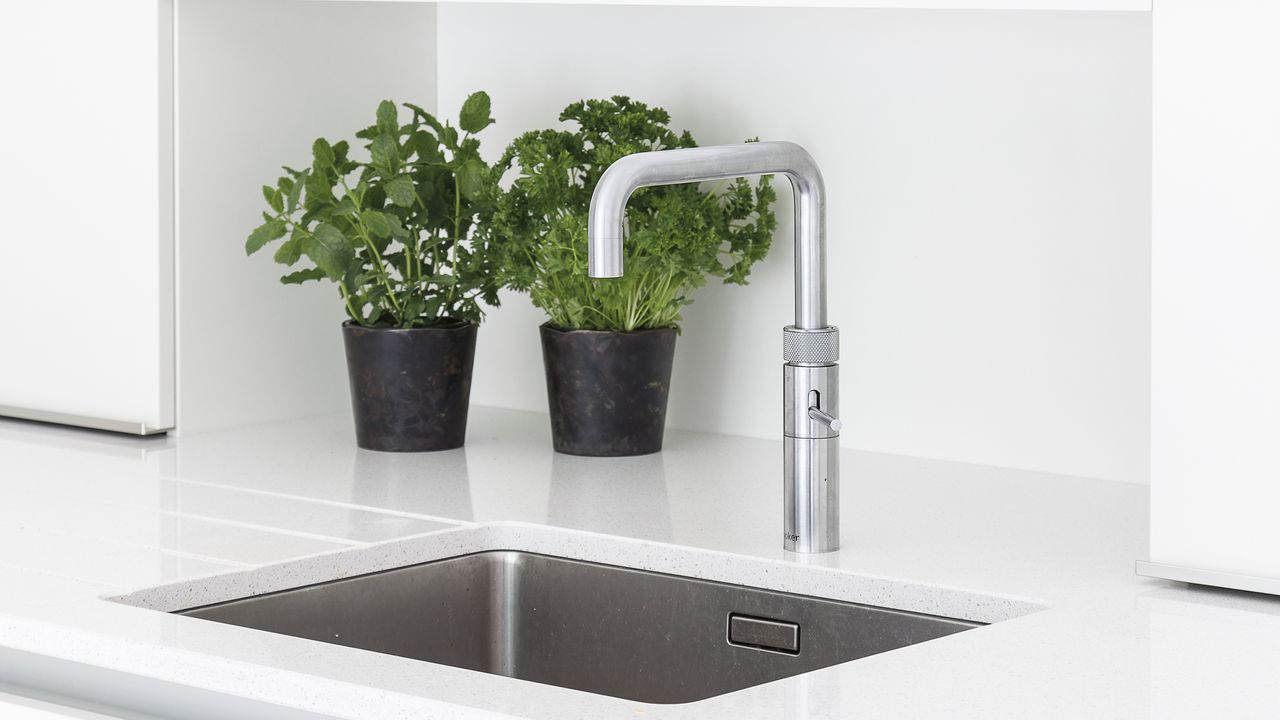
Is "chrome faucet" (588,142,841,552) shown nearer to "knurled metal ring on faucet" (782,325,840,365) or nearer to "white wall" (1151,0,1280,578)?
"knurled metal ring on faucet" (782,325,840,365)

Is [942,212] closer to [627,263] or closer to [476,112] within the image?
[627,263]

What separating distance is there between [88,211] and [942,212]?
91 cm

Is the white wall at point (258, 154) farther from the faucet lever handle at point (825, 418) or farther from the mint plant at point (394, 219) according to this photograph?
the faucet lever handle at point (825, 418)

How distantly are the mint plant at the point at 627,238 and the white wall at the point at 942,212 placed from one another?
108 millimetres

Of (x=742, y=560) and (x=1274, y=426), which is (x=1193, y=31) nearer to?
(x=1274, y=426)

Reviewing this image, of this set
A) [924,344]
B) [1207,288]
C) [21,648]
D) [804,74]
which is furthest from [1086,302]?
[21,648]

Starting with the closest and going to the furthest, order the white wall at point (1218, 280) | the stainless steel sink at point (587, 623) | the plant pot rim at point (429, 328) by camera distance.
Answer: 1. the white wall at point (1218, 280)
2. the stainless steel sink at point (587, 623)
3. the plant pot rim at point (429, 328)

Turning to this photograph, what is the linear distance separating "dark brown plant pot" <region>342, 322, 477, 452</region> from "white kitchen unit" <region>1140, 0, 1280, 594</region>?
80 cm

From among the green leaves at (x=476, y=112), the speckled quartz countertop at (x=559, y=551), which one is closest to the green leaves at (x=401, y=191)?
the green leaves at (x=476, y=112)

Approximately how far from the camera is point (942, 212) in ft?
5.88

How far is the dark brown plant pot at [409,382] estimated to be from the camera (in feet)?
5.93

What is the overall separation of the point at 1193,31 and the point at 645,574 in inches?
22.3

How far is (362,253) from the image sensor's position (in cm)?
184

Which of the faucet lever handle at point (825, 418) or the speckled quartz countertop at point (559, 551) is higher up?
the faucet lever handle at point (825, 418)
